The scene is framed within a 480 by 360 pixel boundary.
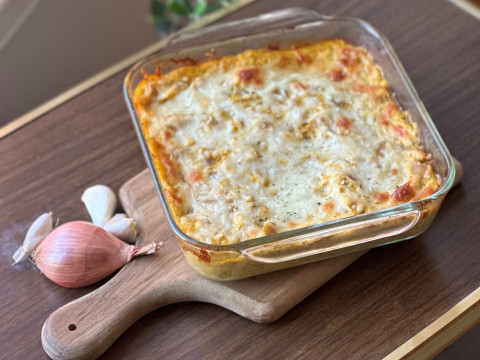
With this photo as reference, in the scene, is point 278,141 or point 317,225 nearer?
point 317,225

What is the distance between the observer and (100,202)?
1390mm

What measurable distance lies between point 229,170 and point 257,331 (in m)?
0.32

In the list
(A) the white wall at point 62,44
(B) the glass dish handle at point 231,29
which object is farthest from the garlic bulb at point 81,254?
(A) the white wall at point 62,44

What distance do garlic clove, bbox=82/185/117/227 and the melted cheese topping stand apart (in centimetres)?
17

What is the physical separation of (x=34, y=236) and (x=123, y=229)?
0.19 meters

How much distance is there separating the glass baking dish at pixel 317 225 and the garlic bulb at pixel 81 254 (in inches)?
6.3

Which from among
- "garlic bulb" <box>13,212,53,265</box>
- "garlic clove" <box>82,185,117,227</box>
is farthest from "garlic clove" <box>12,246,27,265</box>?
"garlic clove" <box>82,185,117,227</box>

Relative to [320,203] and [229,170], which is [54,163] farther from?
[320,203]

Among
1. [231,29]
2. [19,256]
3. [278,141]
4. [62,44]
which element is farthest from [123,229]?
[62,44]

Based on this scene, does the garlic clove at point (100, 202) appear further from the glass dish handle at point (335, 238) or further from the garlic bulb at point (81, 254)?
the glass dish handle at point (335, 238)

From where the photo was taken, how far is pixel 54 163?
149 cm

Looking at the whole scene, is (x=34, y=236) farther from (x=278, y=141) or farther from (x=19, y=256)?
(x=278, y=141)

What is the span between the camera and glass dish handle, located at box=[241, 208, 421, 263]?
1.12m

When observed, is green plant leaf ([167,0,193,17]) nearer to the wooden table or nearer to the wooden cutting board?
the wooden table
